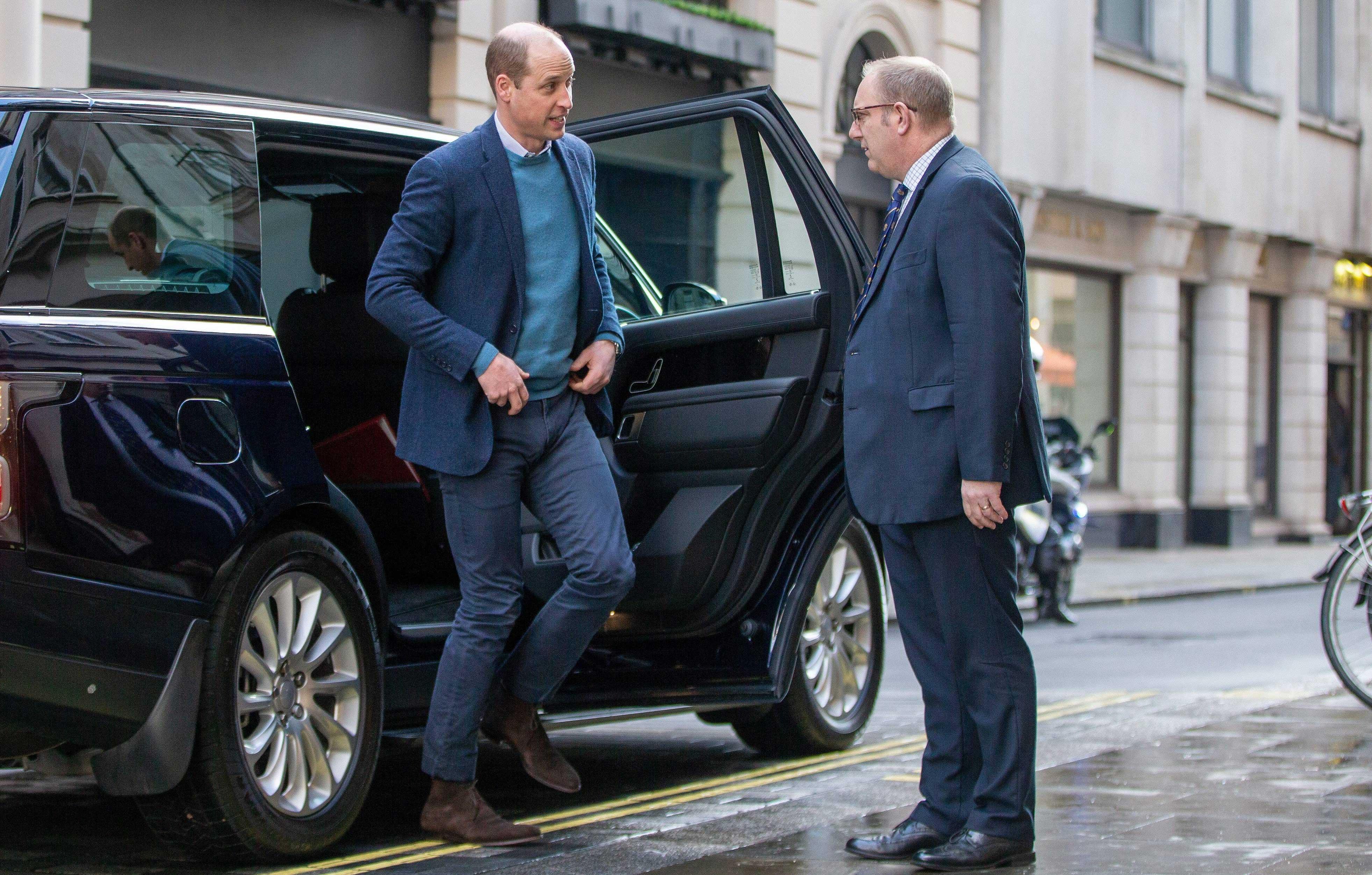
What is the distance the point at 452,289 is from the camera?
15.3ft

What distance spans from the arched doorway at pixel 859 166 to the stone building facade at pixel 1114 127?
0.05 metres

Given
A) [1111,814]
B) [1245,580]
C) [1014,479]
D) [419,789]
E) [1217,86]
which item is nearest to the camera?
[1014,479]

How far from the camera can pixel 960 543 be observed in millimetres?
4461

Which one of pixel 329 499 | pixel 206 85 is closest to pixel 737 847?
pixel 329 499

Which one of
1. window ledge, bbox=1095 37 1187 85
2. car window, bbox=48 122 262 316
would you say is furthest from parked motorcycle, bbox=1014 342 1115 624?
window ledge, bbox=1095 37 1187 85

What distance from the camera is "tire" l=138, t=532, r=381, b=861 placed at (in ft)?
13.7

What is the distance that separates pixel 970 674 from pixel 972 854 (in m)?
0.42

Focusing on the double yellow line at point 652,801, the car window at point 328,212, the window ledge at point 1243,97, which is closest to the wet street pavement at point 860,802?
the double yellow line at point 652,801

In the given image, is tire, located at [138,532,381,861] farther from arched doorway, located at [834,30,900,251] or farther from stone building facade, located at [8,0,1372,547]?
arched doorway, located at [834,30,900,251]

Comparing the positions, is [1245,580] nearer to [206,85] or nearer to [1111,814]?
[206,85]

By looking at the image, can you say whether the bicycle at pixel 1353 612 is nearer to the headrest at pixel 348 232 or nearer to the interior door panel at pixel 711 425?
the interior door panel at pixel 711 425

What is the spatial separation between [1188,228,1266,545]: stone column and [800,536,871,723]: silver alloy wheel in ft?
63.2

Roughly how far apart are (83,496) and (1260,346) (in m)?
25.2

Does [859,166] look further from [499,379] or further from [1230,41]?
[499,379]
